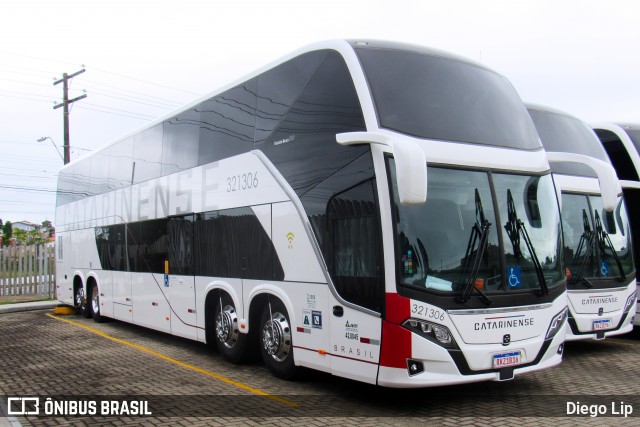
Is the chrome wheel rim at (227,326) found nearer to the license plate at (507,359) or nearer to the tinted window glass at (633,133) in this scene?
the license plate at (507,359)

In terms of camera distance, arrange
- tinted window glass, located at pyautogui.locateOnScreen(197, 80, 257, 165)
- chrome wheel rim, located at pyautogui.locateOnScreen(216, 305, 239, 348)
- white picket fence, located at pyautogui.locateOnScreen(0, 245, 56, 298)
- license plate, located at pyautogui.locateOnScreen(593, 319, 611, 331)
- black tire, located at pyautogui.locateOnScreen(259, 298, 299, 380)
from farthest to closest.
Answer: white picket fence, located at pyautogui.locateOnScreen(0, 245, 56, 298) → license plate, located at pyautogui.locateOnScreen(593, 319, 611, 331) → chrome wheel rim, located at pyautogui.locateOnScreen(216, 305, 239, 348) → tinted window glass, located at pyautogui.locateOnScreen(197, 80, 257, 165) → black tire, located at pyautogui.locateOnScreen(259, 298, 299, 380)

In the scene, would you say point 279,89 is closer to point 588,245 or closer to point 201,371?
point 201,371

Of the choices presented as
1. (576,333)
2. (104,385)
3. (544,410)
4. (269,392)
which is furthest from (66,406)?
(576,333)

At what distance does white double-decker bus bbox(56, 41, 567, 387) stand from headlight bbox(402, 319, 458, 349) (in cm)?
1

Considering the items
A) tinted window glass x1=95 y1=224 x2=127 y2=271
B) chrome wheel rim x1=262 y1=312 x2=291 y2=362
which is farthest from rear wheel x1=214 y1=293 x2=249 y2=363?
tinted window glass x1=95 y1=224 x2=127 y2=271

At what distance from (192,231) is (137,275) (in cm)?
309

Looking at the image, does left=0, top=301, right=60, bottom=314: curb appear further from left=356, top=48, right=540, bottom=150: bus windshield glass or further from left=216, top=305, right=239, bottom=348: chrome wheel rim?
left=356, top=48, right=540, bottom=150: bus windshield glass

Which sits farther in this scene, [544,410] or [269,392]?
[269,392]

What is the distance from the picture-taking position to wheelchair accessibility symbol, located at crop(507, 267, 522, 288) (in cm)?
693

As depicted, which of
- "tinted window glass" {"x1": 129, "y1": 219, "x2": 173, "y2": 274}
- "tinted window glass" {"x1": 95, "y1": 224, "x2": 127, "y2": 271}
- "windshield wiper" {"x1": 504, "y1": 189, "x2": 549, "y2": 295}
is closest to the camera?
"windshield wiper" {"x1": 504, "y1": 189, "x2": 549, "y2": 295}

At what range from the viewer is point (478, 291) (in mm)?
6613

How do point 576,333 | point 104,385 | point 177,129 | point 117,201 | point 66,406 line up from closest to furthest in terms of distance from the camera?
point 66,406 → point 104,385 → point 576,333 → point 177,129 → point 117,201

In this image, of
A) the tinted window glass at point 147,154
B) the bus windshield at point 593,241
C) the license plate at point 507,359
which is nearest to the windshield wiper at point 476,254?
the license plate at point 507,359

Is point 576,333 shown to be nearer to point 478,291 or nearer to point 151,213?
point 478,291
